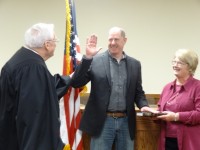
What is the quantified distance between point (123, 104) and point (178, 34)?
86.3 inches

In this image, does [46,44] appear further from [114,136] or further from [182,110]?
[182,110]

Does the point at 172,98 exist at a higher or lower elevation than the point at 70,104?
higher

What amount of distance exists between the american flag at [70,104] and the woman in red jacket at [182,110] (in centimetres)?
73

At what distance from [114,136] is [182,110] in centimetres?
59

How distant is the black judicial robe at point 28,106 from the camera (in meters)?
1.83

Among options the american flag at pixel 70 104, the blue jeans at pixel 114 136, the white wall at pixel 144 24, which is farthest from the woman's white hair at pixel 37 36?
the white wall at pixel 144 24

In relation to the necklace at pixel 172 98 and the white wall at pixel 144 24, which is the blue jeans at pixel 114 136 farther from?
the white wall at pixel 144 24

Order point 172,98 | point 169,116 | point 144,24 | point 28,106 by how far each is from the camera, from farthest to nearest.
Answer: point 144,24 < point 172,98 < point 169,116 < point 28,106

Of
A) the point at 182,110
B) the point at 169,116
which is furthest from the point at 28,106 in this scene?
the point at 182,110

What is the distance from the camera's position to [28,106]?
6.00 feet

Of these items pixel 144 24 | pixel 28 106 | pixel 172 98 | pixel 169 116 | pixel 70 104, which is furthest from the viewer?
pixel 144 24

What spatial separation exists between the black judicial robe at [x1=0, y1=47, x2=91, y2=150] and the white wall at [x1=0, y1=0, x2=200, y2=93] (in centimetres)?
264

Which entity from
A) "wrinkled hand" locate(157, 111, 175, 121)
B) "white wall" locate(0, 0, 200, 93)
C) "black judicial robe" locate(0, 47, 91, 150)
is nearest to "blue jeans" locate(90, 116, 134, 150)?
"wrinkled hand" locate(157, 111, 175, 121)

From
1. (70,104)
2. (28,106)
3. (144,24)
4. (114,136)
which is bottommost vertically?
(114,136)
